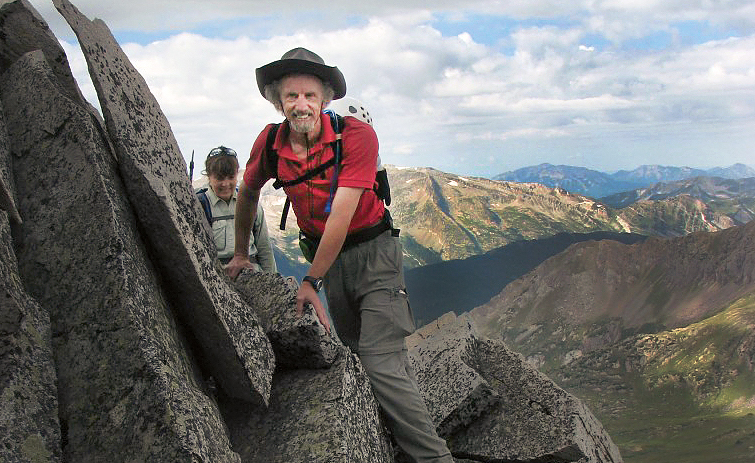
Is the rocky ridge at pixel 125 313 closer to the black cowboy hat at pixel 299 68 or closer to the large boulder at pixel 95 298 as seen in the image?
the large boulder at pixel 95 298

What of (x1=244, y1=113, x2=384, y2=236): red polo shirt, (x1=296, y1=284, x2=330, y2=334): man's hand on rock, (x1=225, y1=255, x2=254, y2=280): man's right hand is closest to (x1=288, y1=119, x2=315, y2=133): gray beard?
(x1=244, y1=113, x2=384, y2=236): red polo shirt

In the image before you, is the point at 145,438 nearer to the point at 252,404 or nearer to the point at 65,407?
the point at 65,407

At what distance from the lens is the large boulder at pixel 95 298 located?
6.99m

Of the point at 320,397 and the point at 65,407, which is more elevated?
the point at 65,407

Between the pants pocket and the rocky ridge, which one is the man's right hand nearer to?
the rocky ridge

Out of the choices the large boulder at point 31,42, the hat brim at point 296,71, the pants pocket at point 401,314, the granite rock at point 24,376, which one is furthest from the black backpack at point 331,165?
the granite rock at point 24,376

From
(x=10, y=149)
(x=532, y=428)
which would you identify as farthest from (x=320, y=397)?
(x=532, y=428)

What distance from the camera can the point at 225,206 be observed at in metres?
12.6

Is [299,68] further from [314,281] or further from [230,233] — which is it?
[230,233]

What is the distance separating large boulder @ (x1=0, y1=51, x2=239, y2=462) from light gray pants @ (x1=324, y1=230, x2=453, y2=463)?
272 centimetres

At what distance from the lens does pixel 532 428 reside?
48.9ft

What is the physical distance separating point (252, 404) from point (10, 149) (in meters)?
4.67

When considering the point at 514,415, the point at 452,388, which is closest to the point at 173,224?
the point at 452,388

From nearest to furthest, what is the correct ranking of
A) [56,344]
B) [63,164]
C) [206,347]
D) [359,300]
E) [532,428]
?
[56,344] < [63,164] < [206,347] < [359,300] < [532,428]
